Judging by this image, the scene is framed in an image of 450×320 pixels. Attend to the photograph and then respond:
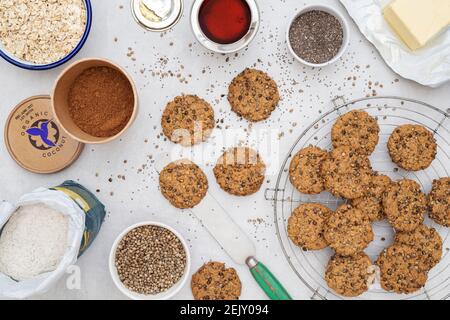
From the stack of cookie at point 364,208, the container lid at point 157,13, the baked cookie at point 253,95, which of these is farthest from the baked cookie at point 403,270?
the container lid at point 157,13

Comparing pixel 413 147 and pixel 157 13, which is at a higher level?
pixel 157 13

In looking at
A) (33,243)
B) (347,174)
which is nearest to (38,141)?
(33,243)

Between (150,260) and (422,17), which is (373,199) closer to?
(422,17)

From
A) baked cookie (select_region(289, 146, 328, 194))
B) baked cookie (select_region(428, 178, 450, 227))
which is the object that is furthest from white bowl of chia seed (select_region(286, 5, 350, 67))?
baked cookie (select_region(428, 178, 450, 227))

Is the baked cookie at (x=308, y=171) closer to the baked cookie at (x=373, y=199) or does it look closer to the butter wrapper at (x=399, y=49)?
the baked cookie at (x=373, y=199)
